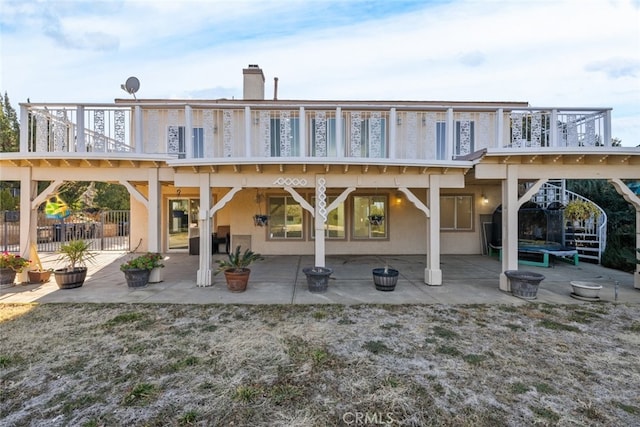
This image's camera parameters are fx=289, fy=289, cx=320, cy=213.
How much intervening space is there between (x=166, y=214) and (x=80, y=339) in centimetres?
766


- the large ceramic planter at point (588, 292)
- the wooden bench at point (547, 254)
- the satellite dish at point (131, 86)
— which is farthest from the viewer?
the wooden bench at point (547, 254)

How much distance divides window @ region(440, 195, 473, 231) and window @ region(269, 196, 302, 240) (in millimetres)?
5318

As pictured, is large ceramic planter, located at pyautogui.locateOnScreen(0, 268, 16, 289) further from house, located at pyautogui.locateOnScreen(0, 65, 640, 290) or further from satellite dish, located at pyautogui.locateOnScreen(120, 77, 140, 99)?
satellite dish, located at pyautogui.locateOnScreen(120, 77, 140, 99)

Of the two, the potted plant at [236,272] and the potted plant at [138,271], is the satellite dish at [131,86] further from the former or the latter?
the potted plant at [236,272]

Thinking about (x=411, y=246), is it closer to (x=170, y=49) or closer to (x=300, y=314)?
(x=300, y=314)

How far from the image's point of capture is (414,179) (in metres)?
6.28

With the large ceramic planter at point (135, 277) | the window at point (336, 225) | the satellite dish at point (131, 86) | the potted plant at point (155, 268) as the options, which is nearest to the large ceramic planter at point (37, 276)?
the large ceramic planter at point (135, 277)

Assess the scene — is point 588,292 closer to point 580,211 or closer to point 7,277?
point 580,211

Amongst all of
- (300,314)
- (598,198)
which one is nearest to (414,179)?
(300,314)

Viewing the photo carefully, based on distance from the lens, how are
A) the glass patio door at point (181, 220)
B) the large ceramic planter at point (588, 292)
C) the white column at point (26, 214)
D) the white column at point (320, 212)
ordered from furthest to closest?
the glass patio door at point (181, 220)
the white column at point (26, 214)
the white column at point (320, 212)
the large ceramic planter at point (588, 292)

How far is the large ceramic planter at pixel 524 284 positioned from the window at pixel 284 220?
6607 millimetres

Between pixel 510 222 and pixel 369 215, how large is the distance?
5.09 m

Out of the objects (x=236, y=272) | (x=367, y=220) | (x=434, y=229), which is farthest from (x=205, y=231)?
(x=367, y=220)

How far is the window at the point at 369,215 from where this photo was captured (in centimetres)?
1055
